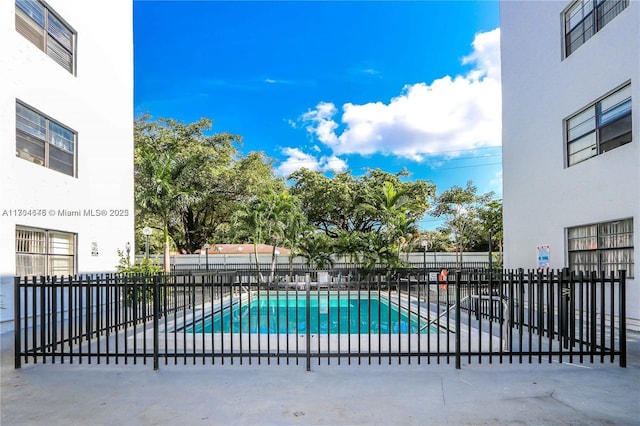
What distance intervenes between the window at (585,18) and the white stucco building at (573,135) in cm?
3

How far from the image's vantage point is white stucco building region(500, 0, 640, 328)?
28.0ft

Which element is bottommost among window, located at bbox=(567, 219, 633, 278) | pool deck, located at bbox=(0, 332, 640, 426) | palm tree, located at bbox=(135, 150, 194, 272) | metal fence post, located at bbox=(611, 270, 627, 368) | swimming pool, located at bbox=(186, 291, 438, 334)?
swimming pool, located at bbox=(186, 291, 438, 334)

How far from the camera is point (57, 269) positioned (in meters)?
10.5

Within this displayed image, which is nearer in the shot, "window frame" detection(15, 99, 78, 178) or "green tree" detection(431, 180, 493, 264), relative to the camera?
"window frame" detection(15, 99, 78, 178)

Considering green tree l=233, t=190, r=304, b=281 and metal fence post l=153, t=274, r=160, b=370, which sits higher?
green tree l=233, t=190, r=304, b=281

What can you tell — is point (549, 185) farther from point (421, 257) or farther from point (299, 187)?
point (299, 187)

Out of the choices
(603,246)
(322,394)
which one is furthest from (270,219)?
(322,394)

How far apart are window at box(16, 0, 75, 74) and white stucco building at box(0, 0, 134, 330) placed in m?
0.02

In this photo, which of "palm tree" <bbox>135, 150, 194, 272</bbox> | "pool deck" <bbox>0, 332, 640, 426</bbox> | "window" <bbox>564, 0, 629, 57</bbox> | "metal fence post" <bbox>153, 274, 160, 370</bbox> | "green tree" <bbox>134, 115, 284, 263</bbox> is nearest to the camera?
"pool deck" <bbox>0, 332, 640, 426</bbox>

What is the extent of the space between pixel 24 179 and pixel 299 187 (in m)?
22.1

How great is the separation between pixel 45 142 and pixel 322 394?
365 inches

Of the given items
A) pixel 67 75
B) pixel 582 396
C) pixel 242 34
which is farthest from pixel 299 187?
pixel 582 396

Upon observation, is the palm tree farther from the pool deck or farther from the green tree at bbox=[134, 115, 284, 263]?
the pool deck

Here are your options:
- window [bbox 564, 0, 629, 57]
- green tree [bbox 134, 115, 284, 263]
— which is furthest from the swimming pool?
green tree [bbox 134, 115, 284, 263]
